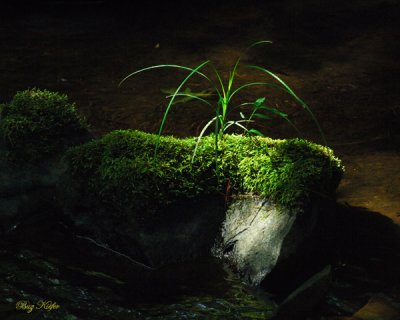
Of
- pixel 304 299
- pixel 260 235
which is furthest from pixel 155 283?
pixel 304 299

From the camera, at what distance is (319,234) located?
13.9 ft

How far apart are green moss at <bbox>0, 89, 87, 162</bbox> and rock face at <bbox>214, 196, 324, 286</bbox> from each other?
1.44 metres

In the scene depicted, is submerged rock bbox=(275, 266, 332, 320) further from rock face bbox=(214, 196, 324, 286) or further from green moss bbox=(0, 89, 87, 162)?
green moss bbox=(0, 89, 87, 162)

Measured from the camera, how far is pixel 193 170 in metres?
4.42

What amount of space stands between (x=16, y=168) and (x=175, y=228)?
1.35 metres

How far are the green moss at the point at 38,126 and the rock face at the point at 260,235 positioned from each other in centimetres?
144

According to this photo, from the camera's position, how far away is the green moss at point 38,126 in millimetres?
4840

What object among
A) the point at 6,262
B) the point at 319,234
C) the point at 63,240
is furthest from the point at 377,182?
the point at 6,262

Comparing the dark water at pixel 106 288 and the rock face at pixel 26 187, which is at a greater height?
the rock face at pixel 26 187

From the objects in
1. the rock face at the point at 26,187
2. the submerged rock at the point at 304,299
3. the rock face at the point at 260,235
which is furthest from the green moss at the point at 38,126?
the submerged rock at the point at 304,299

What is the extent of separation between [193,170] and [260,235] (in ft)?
2.09

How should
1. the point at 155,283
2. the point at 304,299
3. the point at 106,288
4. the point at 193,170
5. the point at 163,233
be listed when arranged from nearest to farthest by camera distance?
the point at 304,299
the point at 106,288
the point at 155,283
the point at 163,233
the point at 193,170

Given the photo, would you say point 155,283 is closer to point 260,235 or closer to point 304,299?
point 260,235

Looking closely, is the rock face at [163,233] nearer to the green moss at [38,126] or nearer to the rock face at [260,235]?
the rock face at [260,235]
